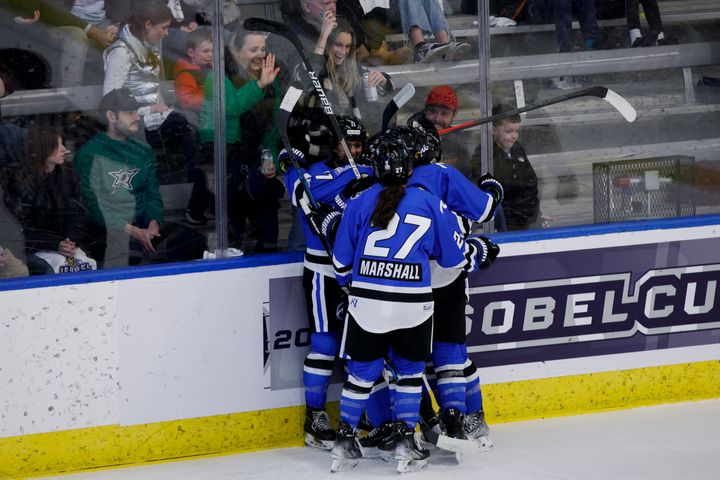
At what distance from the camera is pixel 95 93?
13.1 ft

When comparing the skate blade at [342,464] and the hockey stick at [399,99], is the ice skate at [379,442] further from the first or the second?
the hockey stick at [399,99]

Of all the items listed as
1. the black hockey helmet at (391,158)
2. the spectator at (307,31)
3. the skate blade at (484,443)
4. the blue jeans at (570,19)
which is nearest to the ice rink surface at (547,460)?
the skate blade at (484,443)

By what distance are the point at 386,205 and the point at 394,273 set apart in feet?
0.71

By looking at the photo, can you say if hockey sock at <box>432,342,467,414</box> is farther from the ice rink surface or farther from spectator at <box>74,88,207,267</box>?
spectator at <box>74,88,207,267</box>

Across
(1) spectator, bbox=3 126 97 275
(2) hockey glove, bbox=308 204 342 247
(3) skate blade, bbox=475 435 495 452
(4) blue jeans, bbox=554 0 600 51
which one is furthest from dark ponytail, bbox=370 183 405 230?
(4) blue jeans, bbox=554 0 600 51

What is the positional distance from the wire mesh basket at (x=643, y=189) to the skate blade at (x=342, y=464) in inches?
54.1

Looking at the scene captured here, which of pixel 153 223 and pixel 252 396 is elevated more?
pixel 153 223

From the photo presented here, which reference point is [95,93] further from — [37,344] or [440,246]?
[440,246]

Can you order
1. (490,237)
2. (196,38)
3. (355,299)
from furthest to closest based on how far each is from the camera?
1. (490,237)
2. (196,38)
3. (355,299)

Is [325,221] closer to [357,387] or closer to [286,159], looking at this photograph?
[286,159]

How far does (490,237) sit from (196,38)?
1296 millimetres

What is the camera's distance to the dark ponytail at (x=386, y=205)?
3746 millimetres

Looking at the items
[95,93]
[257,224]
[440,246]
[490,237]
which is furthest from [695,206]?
[95,93]

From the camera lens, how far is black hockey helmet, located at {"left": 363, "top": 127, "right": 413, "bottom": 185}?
3.79 metres
